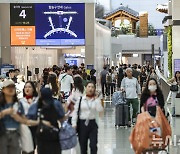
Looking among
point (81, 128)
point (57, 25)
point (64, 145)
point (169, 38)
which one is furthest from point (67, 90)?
point (169, 38)

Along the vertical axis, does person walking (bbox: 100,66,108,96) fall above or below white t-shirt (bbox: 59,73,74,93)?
below

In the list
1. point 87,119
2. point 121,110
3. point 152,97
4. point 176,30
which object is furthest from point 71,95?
point 176,30

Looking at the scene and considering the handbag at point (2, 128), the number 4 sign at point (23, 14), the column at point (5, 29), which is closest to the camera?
the handbag at point (2, 128)

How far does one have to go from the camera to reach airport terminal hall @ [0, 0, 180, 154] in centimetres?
833

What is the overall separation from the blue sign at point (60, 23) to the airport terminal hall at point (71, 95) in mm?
44

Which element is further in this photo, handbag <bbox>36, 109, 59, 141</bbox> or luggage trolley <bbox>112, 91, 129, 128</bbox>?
luggage trolley <bbox>112, 91, 129, 128</bbox>

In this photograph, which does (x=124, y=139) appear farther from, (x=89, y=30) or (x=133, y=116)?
(x=89, y=30)

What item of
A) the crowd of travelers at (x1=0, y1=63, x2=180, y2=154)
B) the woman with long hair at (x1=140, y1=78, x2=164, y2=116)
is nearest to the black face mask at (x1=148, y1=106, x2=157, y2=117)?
the crowd of travelers at (x1=0, y1=63, x2=180, y2=154)

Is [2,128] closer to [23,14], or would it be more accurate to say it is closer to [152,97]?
[152,97]

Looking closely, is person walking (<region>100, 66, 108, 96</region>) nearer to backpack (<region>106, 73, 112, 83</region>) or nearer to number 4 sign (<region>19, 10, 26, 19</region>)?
backpack (<region>106, 73, 112, 83</region>)

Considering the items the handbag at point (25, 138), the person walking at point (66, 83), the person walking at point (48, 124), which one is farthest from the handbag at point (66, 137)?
the person walking at point (66, 83)

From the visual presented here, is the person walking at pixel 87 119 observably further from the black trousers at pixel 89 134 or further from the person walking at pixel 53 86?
the person walking at pixel 53 86

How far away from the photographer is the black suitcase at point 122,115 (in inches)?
637

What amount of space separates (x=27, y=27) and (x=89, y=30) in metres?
2.73
